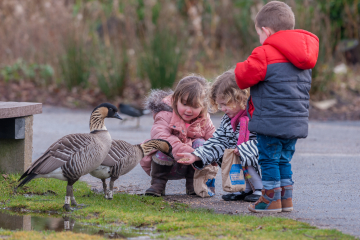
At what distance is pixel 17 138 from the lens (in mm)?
4859

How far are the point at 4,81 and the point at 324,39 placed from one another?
931 centimetres

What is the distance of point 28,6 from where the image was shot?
53.3 feet

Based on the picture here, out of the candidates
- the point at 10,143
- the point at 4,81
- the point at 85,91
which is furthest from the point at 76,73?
the point at 10,143

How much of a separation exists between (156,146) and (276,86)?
1375 mm

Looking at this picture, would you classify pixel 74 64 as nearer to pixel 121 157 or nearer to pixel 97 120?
pixel 97 120

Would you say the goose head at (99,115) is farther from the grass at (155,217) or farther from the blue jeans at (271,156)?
the blue jeans at (271,156)

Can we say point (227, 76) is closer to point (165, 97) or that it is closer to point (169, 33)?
point (165, 97)

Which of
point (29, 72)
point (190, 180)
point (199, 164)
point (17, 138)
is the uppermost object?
point (29, 72)

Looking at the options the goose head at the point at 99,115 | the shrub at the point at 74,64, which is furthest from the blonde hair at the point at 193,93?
the shrub at the point at 74,64

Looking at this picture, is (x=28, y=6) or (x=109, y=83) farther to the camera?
(x=28, y=6)

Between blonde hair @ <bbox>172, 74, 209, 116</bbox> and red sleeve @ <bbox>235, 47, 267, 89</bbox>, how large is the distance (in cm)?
91

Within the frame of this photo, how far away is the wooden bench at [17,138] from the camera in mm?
4839

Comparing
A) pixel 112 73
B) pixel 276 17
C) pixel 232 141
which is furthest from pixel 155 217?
pixel 112 73

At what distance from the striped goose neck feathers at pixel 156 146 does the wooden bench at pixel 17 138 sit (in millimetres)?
1364
